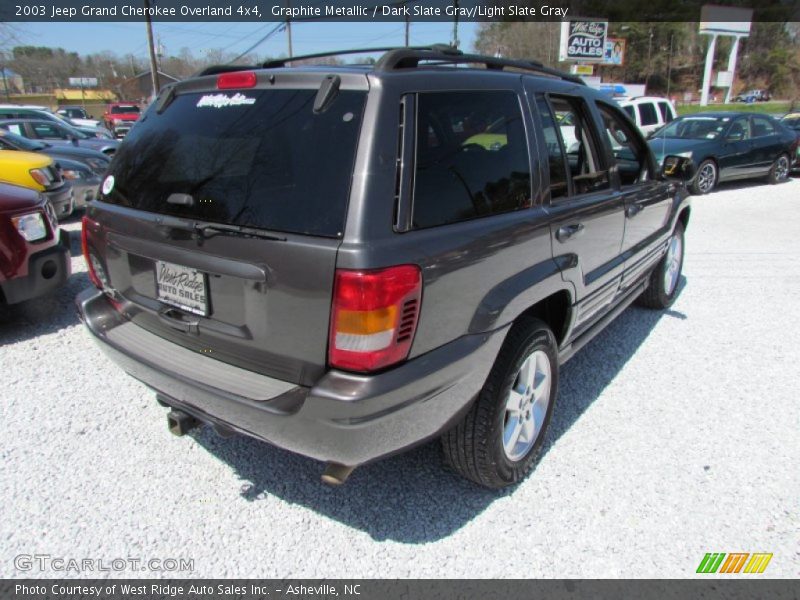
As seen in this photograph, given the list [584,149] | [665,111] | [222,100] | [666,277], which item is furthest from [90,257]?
[665,111]

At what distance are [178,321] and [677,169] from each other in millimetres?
3727

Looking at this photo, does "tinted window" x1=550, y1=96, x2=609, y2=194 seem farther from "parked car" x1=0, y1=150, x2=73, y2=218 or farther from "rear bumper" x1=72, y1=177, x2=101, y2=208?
"rear bumper" x1=72, y1=177, x2=101, y2=208

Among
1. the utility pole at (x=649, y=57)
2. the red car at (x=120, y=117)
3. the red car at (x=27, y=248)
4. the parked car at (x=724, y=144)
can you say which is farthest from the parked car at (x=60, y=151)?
the utility pole at (x=649, y=57)

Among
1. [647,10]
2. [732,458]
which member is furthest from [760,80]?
[732,458]

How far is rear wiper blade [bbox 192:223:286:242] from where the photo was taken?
1.85 m

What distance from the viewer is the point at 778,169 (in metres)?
12.6

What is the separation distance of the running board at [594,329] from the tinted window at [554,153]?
82cm

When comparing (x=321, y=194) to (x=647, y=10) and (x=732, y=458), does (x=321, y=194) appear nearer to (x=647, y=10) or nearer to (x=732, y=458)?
(x=732, y=458)

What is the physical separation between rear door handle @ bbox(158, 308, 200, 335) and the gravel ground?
0.85 metres

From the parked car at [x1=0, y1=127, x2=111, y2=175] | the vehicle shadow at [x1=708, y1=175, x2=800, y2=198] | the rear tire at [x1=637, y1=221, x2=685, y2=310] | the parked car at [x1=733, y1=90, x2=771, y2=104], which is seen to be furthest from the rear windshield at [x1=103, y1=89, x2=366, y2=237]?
the parked car at [x1=733, y1=90, x2=771, y2=104]

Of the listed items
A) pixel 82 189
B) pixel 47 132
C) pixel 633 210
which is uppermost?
pixel 47 132

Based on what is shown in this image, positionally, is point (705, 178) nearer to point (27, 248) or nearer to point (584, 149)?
point (584, 149)

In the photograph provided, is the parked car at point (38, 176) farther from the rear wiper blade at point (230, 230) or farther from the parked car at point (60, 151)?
the rear wiper blade at point (230, 230)
